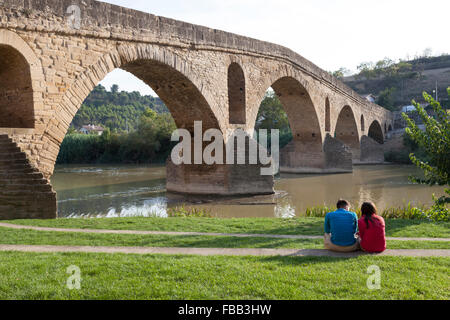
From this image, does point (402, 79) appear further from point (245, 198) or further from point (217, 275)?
point (217, 275)

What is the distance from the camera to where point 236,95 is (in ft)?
55.5

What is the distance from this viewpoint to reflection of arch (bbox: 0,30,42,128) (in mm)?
8906

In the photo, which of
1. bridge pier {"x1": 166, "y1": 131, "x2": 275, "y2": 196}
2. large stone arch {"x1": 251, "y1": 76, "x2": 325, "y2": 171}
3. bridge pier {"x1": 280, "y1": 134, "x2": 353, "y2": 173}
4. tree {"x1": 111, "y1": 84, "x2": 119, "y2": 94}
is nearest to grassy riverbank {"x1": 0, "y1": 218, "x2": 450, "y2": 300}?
bridge pier {"x1": 166, "y1": 131, "x2": 275, "y2": 196}

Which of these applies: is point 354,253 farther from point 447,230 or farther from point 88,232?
point 88,232

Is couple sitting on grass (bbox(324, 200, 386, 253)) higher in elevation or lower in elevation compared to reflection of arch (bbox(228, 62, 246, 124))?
lower

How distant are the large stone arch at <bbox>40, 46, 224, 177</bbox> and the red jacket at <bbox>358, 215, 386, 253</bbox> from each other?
24.5 ft

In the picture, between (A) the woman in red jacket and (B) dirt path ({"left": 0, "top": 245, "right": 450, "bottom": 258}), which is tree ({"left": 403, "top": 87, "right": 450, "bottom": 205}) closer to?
(B) dirt path ({"left": 0, "top": 245, "right": 450, "bottom": 258})

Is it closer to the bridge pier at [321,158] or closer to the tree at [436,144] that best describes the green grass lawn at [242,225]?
the tree at [436,144]

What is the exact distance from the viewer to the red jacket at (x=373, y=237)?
196 inches

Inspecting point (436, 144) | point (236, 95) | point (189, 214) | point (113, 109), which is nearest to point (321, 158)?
point (236, 95)

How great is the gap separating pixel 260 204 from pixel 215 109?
12.8ft

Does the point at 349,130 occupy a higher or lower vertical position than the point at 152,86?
lower

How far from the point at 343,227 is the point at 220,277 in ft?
6.23
